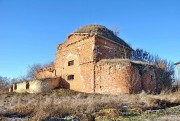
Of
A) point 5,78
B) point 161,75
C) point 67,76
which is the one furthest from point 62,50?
point 5,78

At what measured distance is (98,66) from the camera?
26.8 metres

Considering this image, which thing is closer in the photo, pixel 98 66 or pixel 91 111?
pixel 91 111

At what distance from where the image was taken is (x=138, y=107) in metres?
16.4

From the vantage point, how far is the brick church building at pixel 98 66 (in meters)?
24.8

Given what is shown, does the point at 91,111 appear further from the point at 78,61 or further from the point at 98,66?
the point at 78,61

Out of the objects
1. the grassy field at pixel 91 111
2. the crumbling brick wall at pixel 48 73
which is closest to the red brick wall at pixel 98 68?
the crumbling brick wall at pixel 48 73

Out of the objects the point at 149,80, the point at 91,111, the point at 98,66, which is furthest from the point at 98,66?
the point at 91,111

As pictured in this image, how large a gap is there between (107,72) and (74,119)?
14.4m

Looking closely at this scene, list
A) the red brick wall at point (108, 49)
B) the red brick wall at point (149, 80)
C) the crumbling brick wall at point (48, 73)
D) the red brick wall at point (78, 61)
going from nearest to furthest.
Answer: the red brick wall at point (149, 80) → the red brick wall at point (78, 61) → the red brick wall at point (108, 49) → the crumbling brick wall at point (48, 73)

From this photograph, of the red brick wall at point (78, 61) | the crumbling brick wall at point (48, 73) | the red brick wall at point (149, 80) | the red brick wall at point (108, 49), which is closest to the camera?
the red brick wall at point (149, 80)

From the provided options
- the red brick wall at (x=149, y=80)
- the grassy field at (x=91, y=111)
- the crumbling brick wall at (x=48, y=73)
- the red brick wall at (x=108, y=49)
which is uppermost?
the red brick wall at (x=108, y=49)

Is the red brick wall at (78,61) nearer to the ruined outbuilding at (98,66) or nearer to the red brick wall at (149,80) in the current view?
the ruined outbuilding at (98,66)

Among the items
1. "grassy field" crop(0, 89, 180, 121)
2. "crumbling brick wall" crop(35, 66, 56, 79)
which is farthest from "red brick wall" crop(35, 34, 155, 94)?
"grassy field" crop(0, 89, 180, 121)

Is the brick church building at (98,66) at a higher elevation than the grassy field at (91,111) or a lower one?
higher
